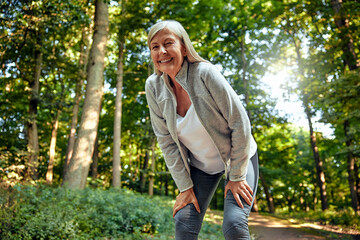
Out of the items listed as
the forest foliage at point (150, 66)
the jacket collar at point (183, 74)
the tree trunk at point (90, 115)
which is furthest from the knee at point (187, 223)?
the tree trunk at point (90, 115)

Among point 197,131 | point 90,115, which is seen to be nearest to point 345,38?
point 90,115

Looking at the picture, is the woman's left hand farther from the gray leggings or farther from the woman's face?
the woman's face

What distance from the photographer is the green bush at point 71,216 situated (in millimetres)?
4570

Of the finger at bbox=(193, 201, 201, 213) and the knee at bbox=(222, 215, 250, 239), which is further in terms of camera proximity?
the finger at bbox=(193, 201, 201, 213)

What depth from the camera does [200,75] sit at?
1980mm

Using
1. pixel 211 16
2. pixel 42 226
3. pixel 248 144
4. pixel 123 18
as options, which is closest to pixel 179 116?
pixel 248 144

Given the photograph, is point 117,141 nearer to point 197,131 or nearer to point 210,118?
point 197,131

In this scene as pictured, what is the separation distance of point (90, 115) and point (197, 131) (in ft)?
21.0

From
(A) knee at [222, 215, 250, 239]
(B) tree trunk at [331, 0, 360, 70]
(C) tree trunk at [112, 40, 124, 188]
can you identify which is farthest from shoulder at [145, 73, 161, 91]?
(C) tree trunk at [112, 40, 124, 188]

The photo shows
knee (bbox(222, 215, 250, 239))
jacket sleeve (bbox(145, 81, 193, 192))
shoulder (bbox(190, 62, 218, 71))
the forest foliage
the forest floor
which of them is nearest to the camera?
knee (bbox(222, 215, 250, 239))

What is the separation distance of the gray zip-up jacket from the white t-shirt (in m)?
0.06

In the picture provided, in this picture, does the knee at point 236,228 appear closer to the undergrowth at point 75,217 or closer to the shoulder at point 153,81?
the shoulder at point 153,81

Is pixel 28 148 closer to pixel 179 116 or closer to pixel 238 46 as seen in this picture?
pixel 179 116

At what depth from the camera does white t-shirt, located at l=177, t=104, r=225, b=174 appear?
2037 millimetres
